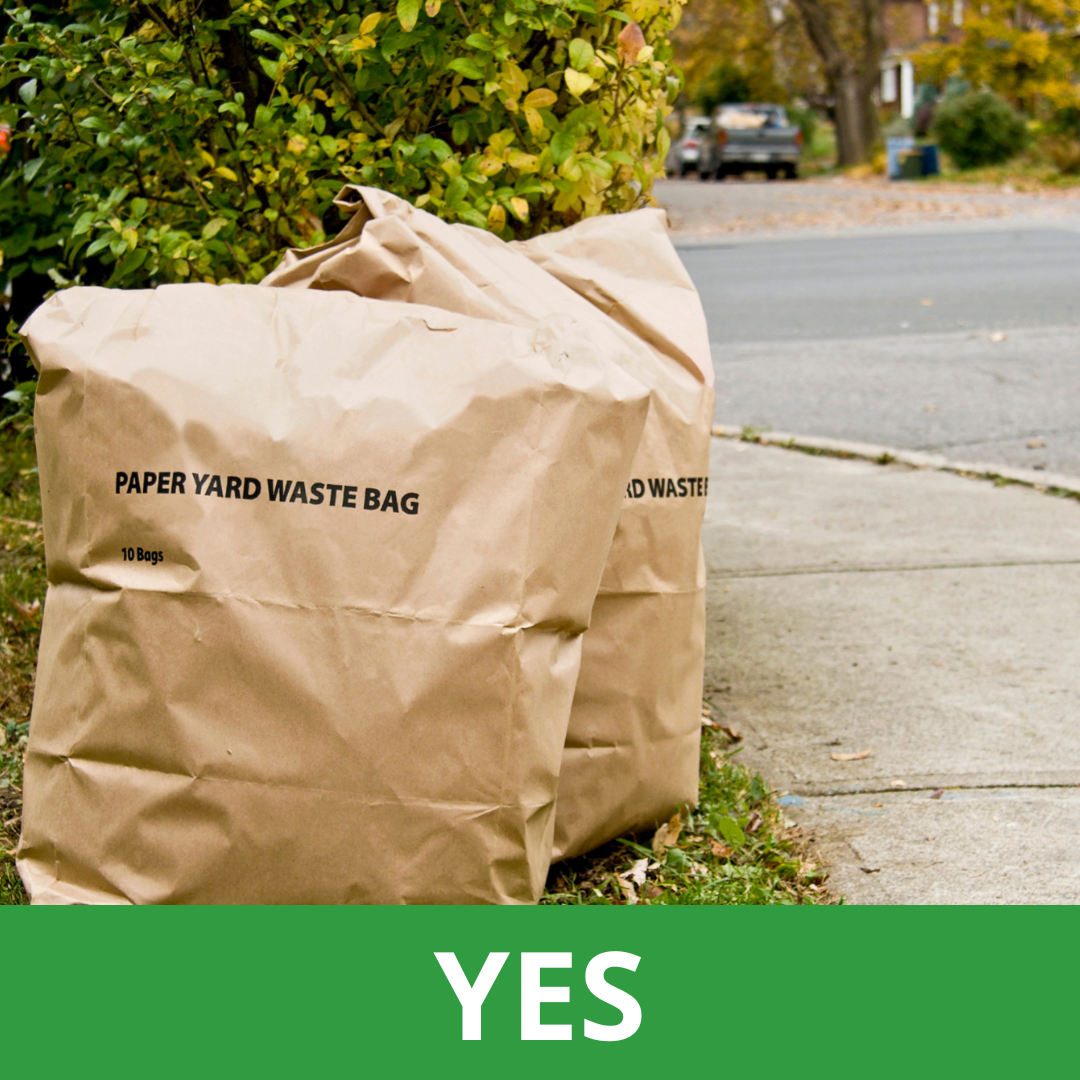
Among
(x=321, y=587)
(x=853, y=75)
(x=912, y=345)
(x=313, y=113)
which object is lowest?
(x=912, y=345)

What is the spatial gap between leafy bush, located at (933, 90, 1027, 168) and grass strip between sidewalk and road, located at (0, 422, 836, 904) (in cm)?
2834

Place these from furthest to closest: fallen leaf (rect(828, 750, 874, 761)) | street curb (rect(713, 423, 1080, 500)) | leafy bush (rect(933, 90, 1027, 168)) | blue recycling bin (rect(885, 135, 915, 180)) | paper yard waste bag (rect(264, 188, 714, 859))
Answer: blue recycling bin (rect(885, 135, 915, 180)) → leafy bush (rect(933, 90, 1027, 168)) → street curb (rect(713, 423, 1080, 500)) → fallen leaf (rect(828, 750, 874, 761)) → paper yard waste bag (rect(264, 188, 714, 859))

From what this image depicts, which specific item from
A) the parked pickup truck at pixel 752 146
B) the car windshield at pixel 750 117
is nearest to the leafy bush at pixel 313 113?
the parked pickup truck at pixel 752 146

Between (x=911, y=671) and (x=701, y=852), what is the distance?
47.6 inches

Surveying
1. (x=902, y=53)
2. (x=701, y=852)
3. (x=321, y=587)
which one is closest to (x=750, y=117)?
(x=902, y=53)

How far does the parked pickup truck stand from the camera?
108 ft

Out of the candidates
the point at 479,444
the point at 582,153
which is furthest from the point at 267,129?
the point at 479,444

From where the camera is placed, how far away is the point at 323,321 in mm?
2021

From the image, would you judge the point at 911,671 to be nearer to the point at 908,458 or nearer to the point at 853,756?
the point at 853,756

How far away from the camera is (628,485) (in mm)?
2271

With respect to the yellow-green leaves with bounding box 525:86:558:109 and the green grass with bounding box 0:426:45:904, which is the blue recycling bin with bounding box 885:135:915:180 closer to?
the green grass with bounding box 0:426:45:904

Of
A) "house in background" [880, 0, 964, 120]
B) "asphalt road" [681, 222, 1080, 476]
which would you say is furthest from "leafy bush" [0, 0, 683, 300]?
"house in background" [880, 0, 964, 120]

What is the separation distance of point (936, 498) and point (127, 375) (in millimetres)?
3969

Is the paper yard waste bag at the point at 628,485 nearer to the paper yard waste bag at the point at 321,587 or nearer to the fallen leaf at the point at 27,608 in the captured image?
the paper yard waste bag at the point at 321,587
